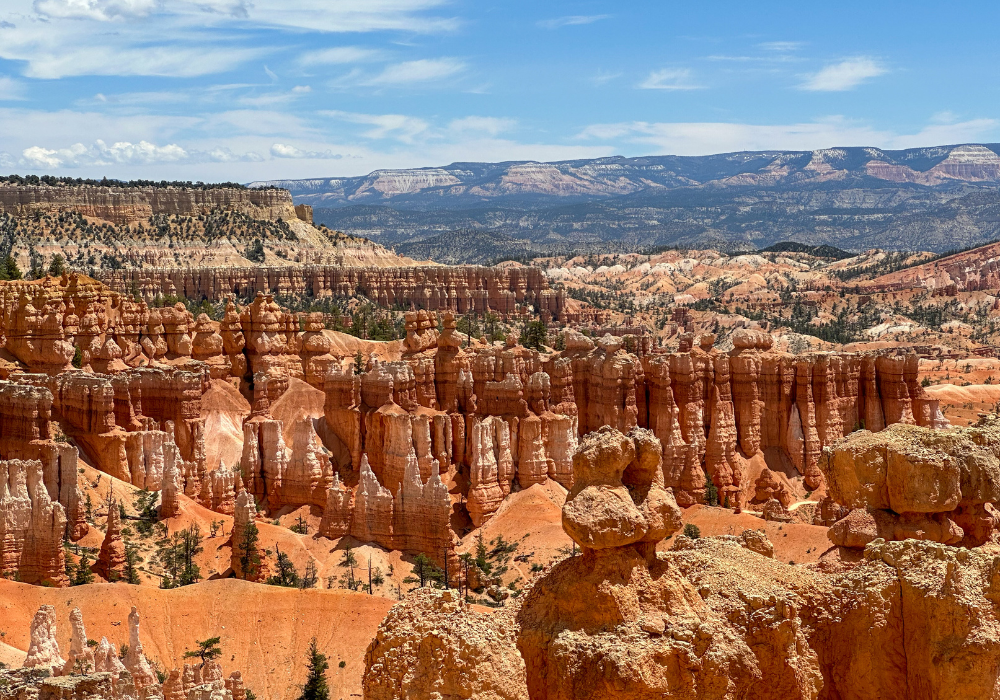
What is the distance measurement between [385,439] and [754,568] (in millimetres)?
28597

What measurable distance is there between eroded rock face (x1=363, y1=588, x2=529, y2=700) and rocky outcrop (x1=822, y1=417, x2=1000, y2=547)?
489 inches

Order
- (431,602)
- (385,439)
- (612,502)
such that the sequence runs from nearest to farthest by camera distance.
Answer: (431,602)
(612,502)
(385,439)

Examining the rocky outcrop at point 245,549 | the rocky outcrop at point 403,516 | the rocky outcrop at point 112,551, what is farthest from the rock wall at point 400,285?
the rocky outcrop at point 112,551

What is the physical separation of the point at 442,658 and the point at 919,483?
1379 centimetres

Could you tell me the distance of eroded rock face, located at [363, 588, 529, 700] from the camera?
1466cm

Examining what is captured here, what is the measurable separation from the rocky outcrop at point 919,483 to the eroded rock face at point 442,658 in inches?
489

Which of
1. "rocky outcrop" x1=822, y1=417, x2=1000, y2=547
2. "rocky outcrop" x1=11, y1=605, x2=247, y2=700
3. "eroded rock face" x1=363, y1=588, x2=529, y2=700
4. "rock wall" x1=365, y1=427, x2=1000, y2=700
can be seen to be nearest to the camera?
"eroded rock face" x1=363, y1=588, x2=529, y2=700

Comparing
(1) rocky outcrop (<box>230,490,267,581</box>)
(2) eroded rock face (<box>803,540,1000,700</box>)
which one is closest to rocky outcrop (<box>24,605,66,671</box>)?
(1) rocky outcrop (<box>230,490,267,581</box>)

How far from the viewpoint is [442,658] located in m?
14.8

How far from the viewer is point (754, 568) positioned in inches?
757

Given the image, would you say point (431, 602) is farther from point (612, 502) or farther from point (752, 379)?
point (752, 379)

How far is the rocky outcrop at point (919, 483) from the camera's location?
24734 millimetres

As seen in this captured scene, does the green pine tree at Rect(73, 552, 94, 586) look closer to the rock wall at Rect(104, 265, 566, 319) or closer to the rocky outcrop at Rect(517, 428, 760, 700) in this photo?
the rocky outcrop at Rect(517, 428, 760, 700)

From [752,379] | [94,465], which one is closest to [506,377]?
[752,379]
